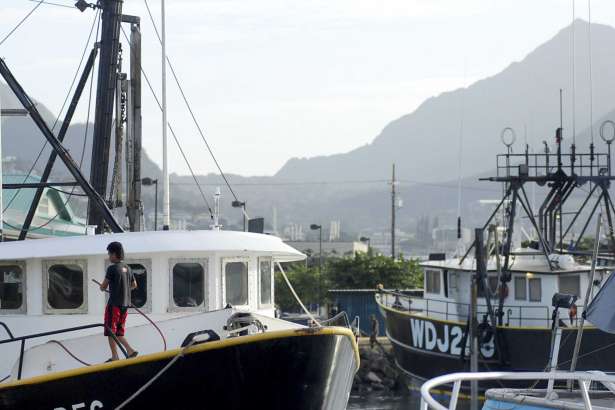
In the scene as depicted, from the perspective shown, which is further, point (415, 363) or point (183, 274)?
point (415, 363)

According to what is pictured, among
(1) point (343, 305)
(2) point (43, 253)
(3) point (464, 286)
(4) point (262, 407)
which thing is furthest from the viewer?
(1) point (343, 305)

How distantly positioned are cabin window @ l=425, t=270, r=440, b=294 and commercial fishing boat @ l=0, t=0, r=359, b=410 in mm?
17198

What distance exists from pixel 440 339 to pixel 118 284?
21.0 m

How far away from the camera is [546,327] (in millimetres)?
33219

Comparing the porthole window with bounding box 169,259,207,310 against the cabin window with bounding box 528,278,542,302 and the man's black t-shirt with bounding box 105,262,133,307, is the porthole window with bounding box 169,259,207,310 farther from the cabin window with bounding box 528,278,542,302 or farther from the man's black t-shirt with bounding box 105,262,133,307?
the cabin window with bounding box 528,278,542,302

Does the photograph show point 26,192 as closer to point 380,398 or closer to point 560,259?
point 380,398

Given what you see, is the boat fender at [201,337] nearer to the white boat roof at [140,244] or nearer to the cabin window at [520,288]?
the white boat roof at [140,244]

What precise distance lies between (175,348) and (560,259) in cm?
1978

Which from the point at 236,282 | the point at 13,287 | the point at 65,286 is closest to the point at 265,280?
the point at 236,282

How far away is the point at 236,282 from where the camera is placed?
59.2ft

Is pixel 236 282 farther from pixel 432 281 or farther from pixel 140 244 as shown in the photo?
pixel 432 281

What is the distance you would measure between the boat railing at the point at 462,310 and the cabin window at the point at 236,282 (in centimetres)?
1650

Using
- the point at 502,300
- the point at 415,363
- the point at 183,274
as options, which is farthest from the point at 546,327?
the point at 183,274

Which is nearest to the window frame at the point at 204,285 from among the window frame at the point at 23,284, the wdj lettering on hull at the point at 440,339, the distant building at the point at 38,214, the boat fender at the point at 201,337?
the boat fender at the point at 201,337
